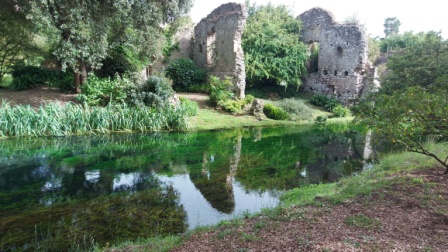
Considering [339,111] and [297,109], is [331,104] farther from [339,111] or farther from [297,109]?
[297,109]

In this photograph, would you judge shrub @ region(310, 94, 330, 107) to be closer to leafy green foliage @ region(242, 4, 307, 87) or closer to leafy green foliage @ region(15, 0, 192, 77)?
leafy green foliage @ region(242, 4, 307, 87)

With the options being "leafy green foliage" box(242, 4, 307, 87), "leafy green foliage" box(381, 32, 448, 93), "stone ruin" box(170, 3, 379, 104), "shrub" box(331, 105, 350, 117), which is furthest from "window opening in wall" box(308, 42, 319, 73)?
"leafy green foliage" box(381, 32, 448, 93)

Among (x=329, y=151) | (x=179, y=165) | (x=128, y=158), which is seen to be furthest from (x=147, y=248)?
(x=329, y=151)

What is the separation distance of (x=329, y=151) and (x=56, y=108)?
34.5ft

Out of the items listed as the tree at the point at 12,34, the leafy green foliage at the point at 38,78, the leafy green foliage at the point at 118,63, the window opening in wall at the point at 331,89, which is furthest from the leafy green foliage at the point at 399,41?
the tree at the point at 12,34

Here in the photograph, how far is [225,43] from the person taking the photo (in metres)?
21.6

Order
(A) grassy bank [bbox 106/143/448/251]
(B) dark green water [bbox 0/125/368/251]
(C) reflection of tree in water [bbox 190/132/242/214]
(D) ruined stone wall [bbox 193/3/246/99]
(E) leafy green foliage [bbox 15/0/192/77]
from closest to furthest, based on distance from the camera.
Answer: (A) grassy bank [bbox 106/143/448/251] → (B) dark green water [bbox 0/125/368/251] → (C) reflection of tree in water [bbox 190/132/242/214] → (E) leafy green foliage [bbox 15/0/192/77] → (D) ruined stone wall [bbox 193/3/246/99]

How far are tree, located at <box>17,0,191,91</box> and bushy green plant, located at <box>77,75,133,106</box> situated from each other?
95 cm

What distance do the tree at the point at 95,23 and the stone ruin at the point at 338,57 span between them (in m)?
13.1

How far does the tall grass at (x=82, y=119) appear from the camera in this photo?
11492 millimetres

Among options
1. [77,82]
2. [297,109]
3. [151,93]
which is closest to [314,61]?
[297,109]

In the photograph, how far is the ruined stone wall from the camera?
20.7 m

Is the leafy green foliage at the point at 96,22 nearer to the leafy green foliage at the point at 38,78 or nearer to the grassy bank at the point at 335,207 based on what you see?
the leafy green foliage at the point at 38,78

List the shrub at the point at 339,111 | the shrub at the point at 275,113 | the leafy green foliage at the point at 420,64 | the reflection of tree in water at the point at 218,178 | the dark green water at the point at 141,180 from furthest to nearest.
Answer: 1. the shrub at the point at 339,111
2. the shrub at the point at 275,113
3. the leafy green foliage at the point at 420,64
4. the reflection of tree in water at the point at 218,178
5. the dark green water at the point at 141,180
